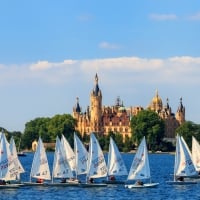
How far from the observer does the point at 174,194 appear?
263ft

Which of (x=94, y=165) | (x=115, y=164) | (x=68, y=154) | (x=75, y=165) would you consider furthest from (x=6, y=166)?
(x=115, y=164)

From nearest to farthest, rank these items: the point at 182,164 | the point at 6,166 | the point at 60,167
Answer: the point at 6,166
the point at 60,167
the point at 182,164

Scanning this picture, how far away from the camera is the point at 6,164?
274ft

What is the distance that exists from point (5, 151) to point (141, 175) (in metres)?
13.1

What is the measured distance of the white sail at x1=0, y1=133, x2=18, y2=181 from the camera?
83.3m

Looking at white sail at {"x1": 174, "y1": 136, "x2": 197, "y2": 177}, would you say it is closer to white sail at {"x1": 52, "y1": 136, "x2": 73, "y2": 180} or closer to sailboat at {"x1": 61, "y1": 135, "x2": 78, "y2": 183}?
sailboat at {"x1": 61, "y1": 135, "x2": 78, "y2": 183}

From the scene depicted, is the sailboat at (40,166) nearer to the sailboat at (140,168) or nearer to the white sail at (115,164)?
the white sail at (115,164)

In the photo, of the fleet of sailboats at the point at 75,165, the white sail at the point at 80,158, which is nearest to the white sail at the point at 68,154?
the fleet of sailboats at the point at 75,165

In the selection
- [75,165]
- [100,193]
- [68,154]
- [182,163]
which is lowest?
[100,193]

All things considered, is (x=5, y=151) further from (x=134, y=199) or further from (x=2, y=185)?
(x=134, y=199)

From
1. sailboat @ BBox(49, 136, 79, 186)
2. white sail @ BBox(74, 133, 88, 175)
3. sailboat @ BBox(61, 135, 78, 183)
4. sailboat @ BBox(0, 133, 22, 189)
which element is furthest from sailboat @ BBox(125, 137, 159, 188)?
sailboat @ BBox(0, 133, 22, 189)

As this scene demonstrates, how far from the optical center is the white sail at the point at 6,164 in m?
83.3

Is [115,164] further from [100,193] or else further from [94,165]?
[100,193]

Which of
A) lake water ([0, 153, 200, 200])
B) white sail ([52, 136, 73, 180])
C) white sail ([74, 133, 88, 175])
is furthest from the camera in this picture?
white sail ([74, 133, 88, 175])
